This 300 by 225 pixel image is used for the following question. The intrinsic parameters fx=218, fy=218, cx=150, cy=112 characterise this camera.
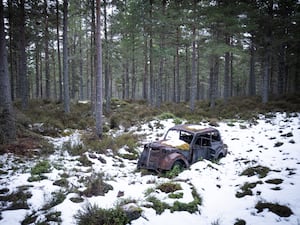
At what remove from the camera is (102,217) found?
4.71 meters

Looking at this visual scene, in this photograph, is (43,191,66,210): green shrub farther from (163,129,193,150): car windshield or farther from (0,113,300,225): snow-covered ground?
(163,129,193,150): car windshield

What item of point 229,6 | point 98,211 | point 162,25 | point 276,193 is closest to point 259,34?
point 229,6

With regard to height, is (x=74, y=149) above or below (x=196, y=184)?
above

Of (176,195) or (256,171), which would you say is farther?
(256,171)

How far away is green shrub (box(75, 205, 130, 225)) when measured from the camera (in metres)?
4.63

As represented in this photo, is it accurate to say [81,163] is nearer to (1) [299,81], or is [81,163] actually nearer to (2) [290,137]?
(2) [290,137]

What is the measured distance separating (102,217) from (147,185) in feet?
7.61

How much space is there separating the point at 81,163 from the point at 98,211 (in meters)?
4.03

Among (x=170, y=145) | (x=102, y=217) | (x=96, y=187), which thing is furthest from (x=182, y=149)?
(x=102, y=217)

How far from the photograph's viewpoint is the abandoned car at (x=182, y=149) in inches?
313

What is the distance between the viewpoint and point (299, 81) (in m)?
32.9

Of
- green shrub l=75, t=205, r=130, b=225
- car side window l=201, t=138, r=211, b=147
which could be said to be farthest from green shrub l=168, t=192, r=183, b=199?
car side window l=201, t=138, r=211, b=147

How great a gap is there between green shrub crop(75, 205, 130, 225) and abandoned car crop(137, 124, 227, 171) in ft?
10.2

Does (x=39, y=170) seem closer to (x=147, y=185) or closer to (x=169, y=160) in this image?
(x=147, y=185)
